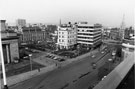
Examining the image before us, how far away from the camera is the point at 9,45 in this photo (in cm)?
2831

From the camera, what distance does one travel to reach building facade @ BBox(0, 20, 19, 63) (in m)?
27.5

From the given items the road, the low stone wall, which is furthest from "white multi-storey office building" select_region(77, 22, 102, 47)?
the low stone wall

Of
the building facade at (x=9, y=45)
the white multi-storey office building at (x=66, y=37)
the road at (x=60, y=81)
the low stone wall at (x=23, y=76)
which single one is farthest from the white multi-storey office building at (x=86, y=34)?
the building facade at (x=9, y=45)

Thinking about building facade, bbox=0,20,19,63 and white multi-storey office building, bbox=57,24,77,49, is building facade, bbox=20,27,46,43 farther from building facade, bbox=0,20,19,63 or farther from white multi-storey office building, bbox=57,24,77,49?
building facade, bbox=0,20,19,63

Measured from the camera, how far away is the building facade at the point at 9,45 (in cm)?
2753

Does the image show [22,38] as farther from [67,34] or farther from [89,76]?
[89,76]

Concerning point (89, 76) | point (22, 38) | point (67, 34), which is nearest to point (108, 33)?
point (67, 34)

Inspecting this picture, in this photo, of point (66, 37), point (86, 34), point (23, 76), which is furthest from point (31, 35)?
point (23, 76)

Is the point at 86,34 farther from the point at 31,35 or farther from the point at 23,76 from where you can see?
the point at 23,76

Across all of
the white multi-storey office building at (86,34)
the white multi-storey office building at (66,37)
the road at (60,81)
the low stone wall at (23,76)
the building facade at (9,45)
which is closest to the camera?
the road at (60,81)

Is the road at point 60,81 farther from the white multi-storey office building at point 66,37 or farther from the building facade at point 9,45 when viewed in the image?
the white multi-storey office building at point 66,37

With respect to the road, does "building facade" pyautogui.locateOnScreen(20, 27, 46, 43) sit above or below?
above

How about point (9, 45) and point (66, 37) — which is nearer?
point (9, 45)

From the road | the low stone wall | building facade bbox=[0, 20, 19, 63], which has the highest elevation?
building facade bbox=[0, 20, 19, 63]
